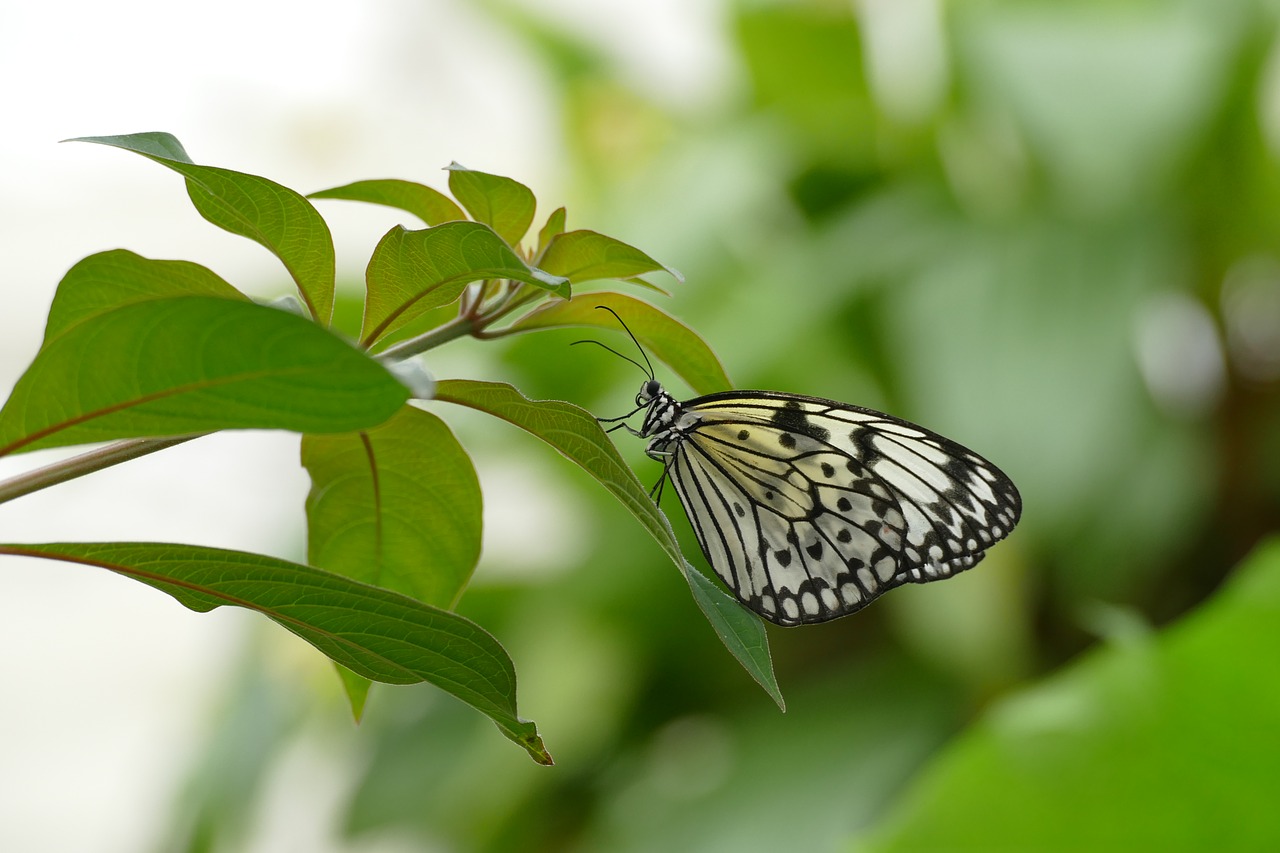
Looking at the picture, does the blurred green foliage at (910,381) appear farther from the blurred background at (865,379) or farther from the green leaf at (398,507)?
the green leaf at (398,507)

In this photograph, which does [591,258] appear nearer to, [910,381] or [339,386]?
[339,386]

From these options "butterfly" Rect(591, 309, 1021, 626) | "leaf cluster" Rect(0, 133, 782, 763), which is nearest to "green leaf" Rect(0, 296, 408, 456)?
"leaf cluster" Rect(0, 133, 782, 763)

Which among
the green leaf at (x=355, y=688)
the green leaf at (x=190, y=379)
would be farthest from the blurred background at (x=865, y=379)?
the green leaf at (x=190, y=379)

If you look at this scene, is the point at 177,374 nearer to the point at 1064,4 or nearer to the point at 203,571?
the point at 203,571

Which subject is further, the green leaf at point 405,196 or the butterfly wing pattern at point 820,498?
the butterfly wing pattern at point 820,498

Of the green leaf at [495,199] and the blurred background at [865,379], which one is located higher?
the green leaf at [495,199]
